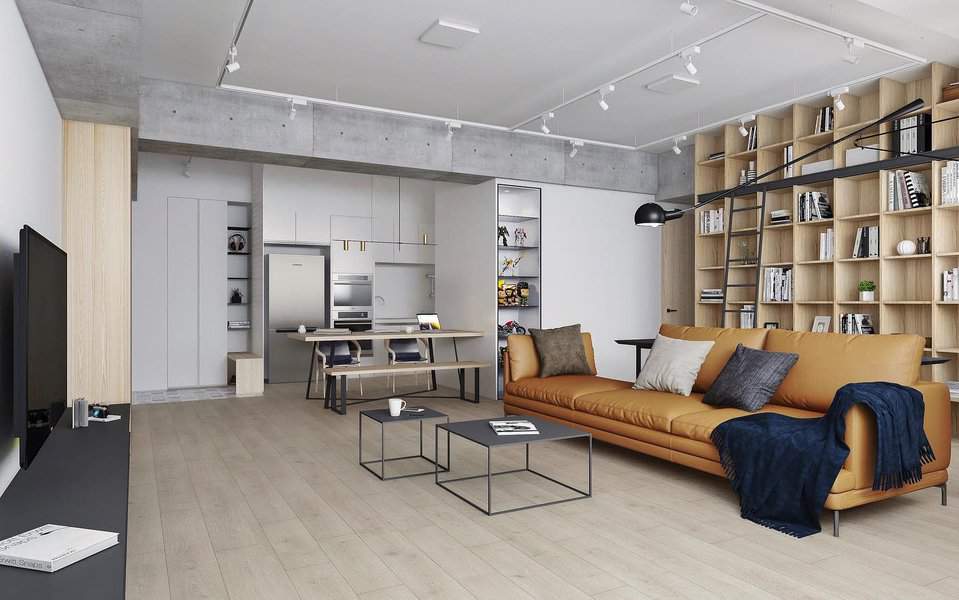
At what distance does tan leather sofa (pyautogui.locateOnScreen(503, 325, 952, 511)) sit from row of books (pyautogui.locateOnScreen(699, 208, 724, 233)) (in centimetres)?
260

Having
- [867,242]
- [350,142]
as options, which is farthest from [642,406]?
[350,142]

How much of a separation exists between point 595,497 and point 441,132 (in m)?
4.45

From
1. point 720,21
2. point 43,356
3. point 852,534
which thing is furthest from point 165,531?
point 720,21

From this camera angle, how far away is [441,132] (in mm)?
7109

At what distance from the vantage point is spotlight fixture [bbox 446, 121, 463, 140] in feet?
22.0

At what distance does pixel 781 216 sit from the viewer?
22.5ft

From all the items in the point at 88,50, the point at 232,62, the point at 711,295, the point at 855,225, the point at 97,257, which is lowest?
the point at 711,295

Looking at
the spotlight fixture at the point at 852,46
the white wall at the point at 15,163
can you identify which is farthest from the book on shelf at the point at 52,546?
the spotlight fixture at the point at 852,46

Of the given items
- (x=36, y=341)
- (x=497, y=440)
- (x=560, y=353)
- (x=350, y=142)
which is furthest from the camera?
(x=350, y=142)

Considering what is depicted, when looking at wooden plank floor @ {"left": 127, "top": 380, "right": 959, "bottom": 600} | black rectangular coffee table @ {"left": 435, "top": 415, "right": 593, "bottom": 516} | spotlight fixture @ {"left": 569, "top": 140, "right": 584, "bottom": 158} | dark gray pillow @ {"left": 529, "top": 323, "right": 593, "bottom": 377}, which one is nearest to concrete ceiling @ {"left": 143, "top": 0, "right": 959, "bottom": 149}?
spotlight fixture @ {"left": 569, "top": 140, "right": 584, "bottom": 158}

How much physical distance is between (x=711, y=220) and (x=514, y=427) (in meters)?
4.69

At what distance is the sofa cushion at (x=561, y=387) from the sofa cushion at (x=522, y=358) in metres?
0.08

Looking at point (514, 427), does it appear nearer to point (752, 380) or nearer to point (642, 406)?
point (642, 406)

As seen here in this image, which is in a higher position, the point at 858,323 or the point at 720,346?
the point at 858,323
